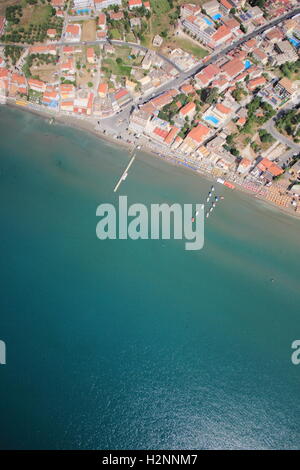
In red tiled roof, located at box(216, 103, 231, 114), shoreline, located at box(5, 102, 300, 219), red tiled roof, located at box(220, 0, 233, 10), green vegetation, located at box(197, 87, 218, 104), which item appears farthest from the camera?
red tiled roof, located at box(220, 0, 233, 10)

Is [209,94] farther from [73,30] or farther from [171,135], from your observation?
[73,30]

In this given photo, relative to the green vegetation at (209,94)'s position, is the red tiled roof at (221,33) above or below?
above

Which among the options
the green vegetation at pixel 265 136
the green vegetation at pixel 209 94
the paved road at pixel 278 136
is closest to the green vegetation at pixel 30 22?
the green vegetation at pixel 209 94

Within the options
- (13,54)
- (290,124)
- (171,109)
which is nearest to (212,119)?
(171,109)

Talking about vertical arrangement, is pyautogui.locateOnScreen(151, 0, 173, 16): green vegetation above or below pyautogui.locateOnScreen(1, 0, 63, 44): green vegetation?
above

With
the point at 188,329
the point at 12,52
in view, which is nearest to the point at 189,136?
the point at 188,329

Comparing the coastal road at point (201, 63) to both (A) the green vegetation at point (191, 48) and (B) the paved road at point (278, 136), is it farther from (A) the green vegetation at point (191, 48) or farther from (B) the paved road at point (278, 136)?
(B) the paved road at point (278, 136)

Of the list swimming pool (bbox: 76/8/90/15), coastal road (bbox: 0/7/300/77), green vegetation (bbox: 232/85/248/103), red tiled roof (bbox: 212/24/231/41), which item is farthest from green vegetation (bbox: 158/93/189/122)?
swimming pool (bbox: 76/8/90/15)

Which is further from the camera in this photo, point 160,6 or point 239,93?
point 160,6

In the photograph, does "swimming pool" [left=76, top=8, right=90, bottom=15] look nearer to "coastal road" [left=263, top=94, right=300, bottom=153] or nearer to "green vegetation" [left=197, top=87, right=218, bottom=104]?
"green vegetation" [left=197, top=87, right=218, bottom=104]

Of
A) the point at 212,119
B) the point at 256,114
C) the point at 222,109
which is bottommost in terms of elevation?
the point at 212,119

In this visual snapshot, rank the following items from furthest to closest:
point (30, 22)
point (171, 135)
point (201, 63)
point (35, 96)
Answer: point (30, 22)
point (201, 63)
point (35, 96)
point (171, 135)
